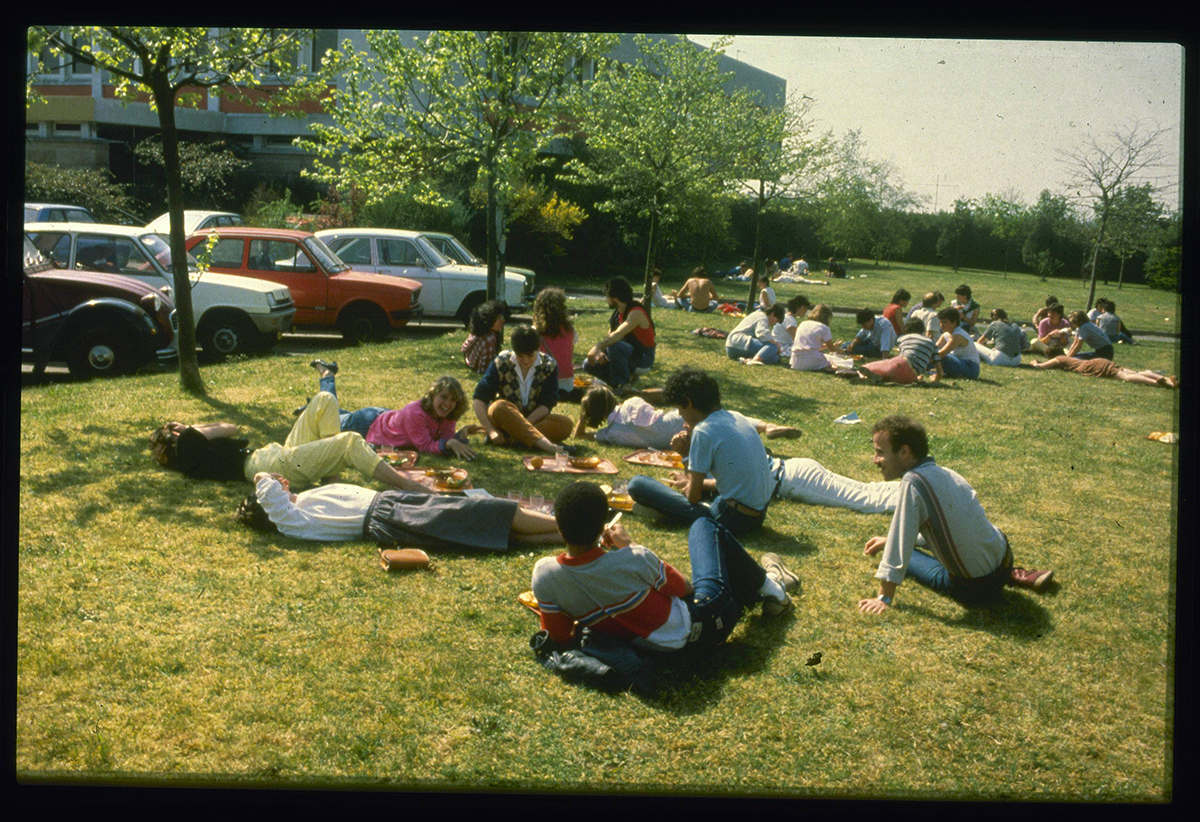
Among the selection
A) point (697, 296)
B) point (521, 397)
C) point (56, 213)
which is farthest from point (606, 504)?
point (56, 213)

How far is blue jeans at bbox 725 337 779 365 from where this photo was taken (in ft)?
44.4

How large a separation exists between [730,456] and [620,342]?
17.7 feet

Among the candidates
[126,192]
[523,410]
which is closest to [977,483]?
[523,410]

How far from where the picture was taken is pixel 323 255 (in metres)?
14.2

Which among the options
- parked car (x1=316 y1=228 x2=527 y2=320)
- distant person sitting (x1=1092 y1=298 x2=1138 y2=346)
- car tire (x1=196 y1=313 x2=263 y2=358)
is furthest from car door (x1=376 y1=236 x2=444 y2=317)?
distant person sitting (x1=1092 y1=298 x2=1138 y2=346)

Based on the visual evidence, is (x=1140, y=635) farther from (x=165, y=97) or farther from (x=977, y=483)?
(x=165, y=97)

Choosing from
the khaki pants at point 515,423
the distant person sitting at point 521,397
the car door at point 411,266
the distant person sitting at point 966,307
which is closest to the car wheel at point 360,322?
the car door at point 411,266

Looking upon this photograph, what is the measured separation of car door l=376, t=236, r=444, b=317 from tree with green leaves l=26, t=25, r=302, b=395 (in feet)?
21.9

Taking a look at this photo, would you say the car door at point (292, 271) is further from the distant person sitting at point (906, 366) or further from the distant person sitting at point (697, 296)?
the distant person sitting at point (697, 296)

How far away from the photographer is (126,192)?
78.2 ft

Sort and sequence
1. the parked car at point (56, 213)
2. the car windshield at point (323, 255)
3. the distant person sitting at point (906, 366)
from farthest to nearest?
the parked car at point (56, 213)
the car windshield at point (323, 255)
the distant person sitting at point (906, 366)

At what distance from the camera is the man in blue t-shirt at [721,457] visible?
18.4ft

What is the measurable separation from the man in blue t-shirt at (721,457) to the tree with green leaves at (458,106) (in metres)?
8.29

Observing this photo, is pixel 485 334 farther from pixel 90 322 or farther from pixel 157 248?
pixel 157 248
